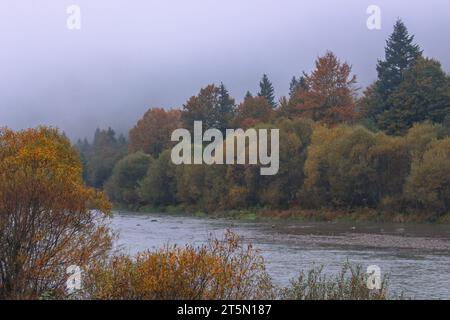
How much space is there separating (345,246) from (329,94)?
59672 mm

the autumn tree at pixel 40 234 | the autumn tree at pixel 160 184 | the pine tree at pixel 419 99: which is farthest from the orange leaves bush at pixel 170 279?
the autumn tree at pixel 160 184

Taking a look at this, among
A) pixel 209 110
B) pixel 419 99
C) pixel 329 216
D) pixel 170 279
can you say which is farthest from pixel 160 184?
pixel 170 279

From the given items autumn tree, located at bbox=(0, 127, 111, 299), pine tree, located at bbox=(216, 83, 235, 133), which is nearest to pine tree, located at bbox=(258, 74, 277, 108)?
pine tree, located at bbox=(216, 83, 235, 133)

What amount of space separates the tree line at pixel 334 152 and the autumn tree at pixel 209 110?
0.19 metres

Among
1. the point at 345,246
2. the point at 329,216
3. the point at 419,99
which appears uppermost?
the point at 419,99

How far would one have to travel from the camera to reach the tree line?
71.1m

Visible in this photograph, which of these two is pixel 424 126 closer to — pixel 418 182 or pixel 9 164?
pixel 418 182

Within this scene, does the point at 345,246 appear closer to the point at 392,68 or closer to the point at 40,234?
the point at 40,234

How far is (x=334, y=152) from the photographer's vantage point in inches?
2970

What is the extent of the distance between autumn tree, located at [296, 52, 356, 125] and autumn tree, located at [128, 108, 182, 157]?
103 feet

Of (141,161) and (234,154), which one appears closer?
(234,154)

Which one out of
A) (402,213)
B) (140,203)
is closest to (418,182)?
(402,213)
